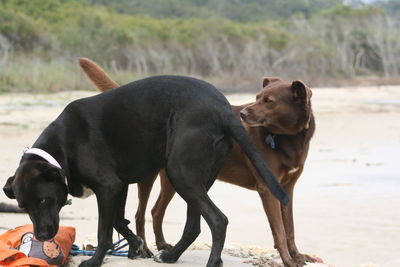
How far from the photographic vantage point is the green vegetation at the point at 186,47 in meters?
26.1

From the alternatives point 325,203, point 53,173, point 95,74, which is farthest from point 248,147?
point 325,203

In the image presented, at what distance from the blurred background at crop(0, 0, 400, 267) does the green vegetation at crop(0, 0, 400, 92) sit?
0.08 m

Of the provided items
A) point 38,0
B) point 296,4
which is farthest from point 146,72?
point 296,4

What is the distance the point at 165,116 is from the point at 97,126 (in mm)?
456

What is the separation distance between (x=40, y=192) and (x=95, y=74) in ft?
4.74

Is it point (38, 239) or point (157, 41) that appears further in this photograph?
point (157, 41)

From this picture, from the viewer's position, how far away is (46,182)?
15.3 feet

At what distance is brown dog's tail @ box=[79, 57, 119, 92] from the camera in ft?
19.0

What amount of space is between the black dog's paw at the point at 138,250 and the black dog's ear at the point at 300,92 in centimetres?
146

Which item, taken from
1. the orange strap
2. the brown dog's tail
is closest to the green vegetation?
the brown dog's tail

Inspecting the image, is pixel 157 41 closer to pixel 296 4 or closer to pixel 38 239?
pixel 38 239

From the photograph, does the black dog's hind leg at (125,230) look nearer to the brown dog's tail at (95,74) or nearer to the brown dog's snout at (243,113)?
the brown dog's snout at (243,113)

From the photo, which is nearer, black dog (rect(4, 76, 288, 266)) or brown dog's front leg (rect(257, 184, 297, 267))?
black dog (rect(4, 76, 288, 266))

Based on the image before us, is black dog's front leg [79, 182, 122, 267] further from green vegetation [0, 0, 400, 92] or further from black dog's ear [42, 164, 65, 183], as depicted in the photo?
green vegetation [0, 0, 400, 92]
